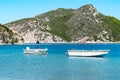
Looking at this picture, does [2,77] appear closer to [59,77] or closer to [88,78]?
[59,77]

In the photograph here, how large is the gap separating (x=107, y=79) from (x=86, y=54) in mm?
57023

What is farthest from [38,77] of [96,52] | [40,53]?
[40,53]

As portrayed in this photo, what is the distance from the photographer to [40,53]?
12544 cm

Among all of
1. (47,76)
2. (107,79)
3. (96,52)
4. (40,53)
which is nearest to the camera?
(107,79)

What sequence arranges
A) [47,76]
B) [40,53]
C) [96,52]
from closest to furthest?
1. [47,76]
2. [96,52]
3. [40,53]

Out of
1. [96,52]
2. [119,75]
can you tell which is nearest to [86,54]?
[96,52]

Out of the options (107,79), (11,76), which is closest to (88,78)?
(107,79)

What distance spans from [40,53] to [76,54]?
62.9ft

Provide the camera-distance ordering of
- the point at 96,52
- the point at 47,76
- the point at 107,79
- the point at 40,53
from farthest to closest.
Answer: the point at 40,53 < the point at 96,52 < the point at 47,76 < the point at 107,79

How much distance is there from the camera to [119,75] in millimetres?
53562

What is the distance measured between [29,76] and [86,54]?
54.4 meters

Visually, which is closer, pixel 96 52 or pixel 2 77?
pixel 2 77

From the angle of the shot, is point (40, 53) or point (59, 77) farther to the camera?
point (40, 53)

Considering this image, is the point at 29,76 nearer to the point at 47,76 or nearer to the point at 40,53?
the point at 47,76
